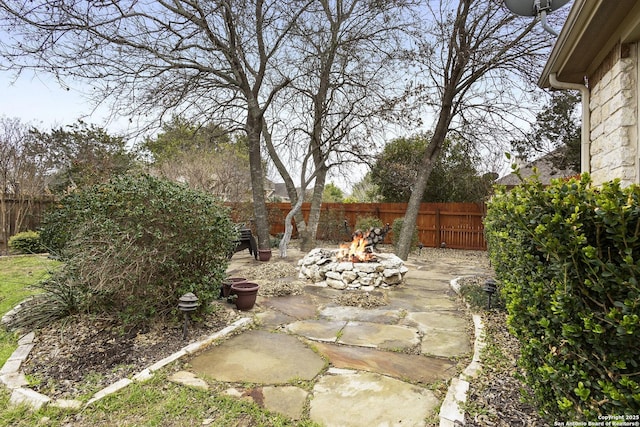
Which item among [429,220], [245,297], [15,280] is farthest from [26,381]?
[429,220]

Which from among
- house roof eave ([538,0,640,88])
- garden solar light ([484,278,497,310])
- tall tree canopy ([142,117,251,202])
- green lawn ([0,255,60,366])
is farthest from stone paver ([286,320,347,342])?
tall tree canopy ([142,117,251,202])

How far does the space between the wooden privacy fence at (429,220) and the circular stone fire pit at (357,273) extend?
4.90 metres

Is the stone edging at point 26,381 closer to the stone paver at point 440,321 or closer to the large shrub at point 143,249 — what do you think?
the large shrub at point 143,249

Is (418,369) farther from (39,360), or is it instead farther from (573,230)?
(39,360)

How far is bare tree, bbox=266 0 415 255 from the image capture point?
834cm

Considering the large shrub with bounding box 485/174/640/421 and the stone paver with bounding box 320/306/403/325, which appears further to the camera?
the stone paver with bounding box 320/306/403/325

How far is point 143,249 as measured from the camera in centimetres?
348

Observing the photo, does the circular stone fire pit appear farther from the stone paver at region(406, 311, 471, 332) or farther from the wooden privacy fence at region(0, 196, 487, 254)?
the wooden privacy fence at region(0, 196, 487, 254)

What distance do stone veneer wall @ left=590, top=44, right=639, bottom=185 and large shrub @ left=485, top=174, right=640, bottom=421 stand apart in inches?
68.7

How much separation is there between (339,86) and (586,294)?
8337 mm

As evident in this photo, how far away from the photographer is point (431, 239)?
11.8 meters

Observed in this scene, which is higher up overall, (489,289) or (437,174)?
(437,174)

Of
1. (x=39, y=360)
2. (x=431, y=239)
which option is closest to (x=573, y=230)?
(x=39, y=360)

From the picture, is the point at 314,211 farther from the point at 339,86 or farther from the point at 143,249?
the point at 143,249
